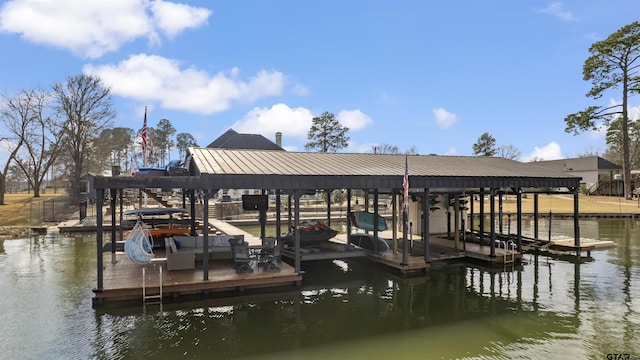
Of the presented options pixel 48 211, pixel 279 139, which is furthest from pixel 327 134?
pixel 48 211

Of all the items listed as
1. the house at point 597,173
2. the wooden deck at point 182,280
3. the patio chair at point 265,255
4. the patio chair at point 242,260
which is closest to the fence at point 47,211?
the wooden deck at point 182,280

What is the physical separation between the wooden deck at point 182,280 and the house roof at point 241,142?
3825 centimetres

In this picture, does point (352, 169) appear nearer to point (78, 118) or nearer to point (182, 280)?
point (182, 280)

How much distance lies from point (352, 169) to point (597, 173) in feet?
187

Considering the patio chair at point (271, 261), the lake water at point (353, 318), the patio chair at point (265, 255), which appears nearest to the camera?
the lake water at point (353, 318)

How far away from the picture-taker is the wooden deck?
35.4ft

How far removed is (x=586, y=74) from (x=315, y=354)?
46707mm

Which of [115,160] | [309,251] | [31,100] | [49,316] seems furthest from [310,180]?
[115,160]

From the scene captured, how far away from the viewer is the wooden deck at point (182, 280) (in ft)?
35.4

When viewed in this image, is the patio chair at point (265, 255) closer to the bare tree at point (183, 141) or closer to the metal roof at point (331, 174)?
the metal roof at point (331, 174)

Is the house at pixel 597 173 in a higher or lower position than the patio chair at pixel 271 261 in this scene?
higher

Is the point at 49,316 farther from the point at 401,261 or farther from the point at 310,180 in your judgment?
the point at 401,261

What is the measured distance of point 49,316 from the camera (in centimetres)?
985

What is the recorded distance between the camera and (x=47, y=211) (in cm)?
3139
